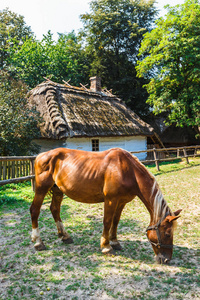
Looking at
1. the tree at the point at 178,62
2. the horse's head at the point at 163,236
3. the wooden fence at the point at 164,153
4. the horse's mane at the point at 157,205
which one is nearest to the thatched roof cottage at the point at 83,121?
the wooden fence at the point at 164,153

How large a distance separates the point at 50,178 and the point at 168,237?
221 cm

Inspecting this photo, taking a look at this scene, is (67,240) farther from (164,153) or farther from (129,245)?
(164,153)

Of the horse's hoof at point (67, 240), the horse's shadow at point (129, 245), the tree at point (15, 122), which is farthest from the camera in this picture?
the tree at point (15, 122)

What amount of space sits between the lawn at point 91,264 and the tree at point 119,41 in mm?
20161

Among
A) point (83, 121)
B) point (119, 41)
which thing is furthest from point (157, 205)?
point (119, 41)

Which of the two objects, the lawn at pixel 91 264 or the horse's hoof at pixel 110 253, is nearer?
the lawn at pixel 91 264

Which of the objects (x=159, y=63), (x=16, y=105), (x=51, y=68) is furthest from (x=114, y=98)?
(x=16, y=105)

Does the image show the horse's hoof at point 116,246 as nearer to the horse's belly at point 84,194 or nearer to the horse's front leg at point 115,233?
the horse's front leg at point 115,233

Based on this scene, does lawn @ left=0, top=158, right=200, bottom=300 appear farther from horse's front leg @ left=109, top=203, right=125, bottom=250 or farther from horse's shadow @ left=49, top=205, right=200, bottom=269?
horse's front leg @ left=109, top=203, right=125, bottom=250

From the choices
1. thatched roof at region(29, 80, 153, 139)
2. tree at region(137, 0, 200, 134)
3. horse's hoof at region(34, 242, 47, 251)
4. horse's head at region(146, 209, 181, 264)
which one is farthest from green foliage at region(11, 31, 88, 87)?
horse's head at region(146, 209, 181, 264)

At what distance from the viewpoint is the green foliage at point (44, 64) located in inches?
811

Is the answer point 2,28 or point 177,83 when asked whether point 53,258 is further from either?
point 2,28

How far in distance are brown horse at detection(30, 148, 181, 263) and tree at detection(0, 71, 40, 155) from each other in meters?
6.64

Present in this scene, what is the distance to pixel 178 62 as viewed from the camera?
17266 mm
